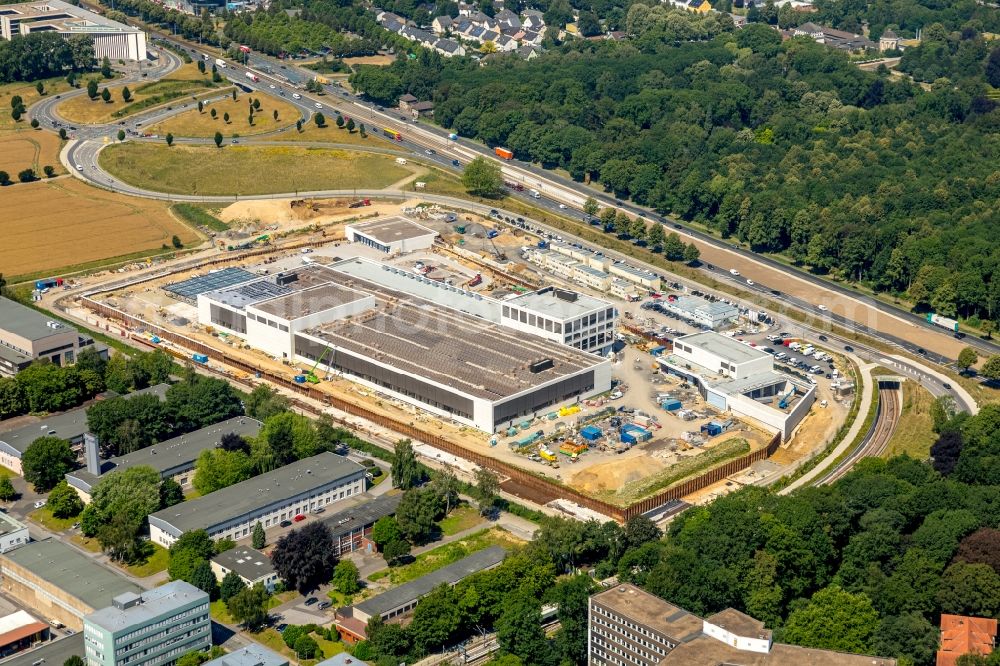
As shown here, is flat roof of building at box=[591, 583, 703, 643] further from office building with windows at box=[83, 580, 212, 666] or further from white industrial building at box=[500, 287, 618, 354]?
white industrial building at box=[500, 287, 618, 354]

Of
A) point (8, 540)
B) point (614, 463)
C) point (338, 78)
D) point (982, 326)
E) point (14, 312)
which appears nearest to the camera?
point (8, 540)

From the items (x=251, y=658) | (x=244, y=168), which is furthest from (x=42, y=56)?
(x=251, y=658)

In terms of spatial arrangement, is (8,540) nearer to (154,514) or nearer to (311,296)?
(154,514)

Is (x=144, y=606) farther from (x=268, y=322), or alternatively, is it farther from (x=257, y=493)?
(x=268, y=322)

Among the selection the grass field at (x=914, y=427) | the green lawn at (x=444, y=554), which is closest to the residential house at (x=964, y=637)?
the grass field at (x=914, y=427)

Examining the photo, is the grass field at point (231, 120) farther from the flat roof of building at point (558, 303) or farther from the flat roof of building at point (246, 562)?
the flat roof of building at point (246, 562)

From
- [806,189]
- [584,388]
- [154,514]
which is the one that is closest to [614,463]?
[584,388]
